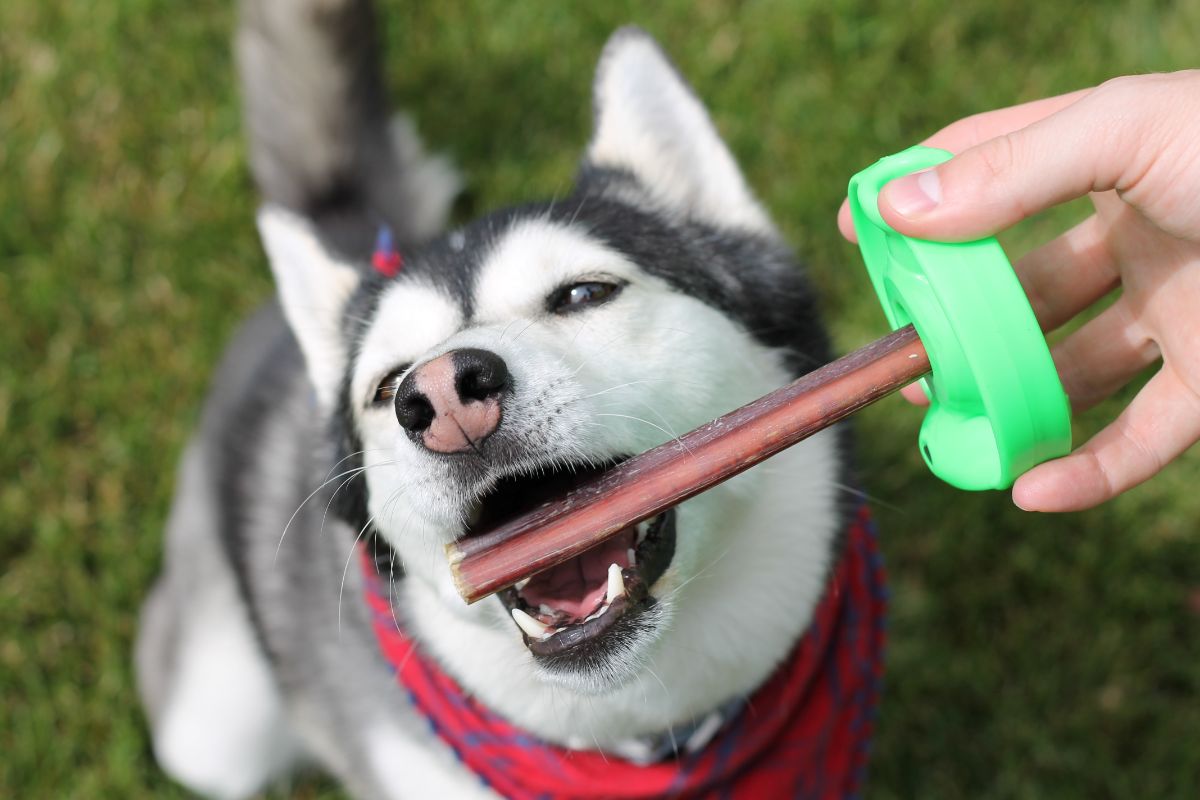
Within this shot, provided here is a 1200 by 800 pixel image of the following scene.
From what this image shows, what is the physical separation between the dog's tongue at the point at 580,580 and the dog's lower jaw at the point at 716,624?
3.7 inches

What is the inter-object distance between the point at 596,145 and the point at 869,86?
2.25 m

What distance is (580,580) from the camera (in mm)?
2164

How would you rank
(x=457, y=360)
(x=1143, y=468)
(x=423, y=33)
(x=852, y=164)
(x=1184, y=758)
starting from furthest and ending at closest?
(x=423, y=33) → (x=852, y=164) → (x=1184, y=758) → (x=1143, y=468) → (x=457, y=360)

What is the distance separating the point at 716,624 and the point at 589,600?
0.38 metres

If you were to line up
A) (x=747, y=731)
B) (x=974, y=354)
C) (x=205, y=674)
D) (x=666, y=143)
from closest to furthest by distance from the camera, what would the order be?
1. (x=974, y=354)
2. (x=747, y=731)
3. (x=666, y=143)
4. (x=205, y=674)

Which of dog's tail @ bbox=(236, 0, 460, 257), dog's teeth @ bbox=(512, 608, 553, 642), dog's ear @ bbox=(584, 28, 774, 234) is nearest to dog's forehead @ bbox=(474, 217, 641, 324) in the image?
dog's ear @ bbox=(584, 28, 774, 234)

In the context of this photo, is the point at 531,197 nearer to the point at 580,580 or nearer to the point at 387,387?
the point at 387,387

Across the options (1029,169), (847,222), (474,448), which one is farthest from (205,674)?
(1029,169)

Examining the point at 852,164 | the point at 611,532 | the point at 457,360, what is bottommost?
the point at 852,164

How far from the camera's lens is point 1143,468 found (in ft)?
6.86

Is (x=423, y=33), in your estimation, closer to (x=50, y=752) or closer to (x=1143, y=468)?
(x=50, y=752)

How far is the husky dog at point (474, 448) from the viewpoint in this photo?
2.00 meters

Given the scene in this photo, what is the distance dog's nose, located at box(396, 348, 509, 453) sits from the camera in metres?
1.80

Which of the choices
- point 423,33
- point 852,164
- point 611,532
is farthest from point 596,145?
point 423,33
